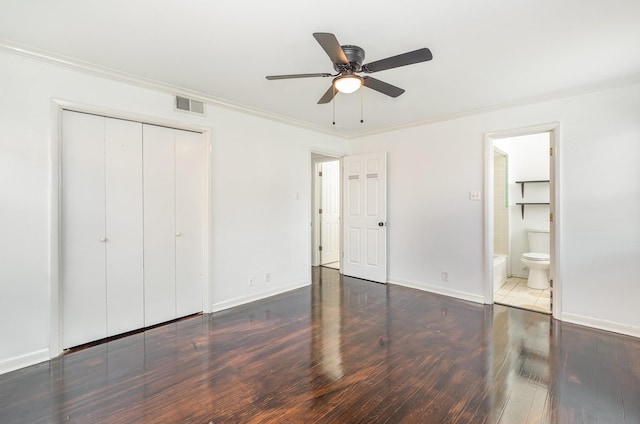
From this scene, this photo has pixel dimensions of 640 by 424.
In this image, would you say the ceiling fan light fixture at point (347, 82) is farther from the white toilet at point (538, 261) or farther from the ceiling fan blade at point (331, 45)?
the white toilet at point (538, 261)

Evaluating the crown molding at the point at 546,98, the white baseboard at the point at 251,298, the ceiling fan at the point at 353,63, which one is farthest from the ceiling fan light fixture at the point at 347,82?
the white baseboard at the point at 251,298

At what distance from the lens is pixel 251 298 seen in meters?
3.97

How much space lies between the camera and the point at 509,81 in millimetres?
2980

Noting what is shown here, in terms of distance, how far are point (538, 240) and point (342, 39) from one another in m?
4.66

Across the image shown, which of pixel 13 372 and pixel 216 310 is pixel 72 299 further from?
pixel 216 310

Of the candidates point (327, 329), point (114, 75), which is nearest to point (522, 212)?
point (327, 329)

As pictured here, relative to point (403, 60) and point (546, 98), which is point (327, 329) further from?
point (546, 98)

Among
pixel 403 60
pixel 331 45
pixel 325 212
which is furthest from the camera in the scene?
pixel 325 212

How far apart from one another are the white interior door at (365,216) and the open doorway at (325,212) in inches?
31.4

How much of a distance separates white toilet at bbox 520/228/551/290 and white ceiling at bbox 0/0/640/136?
2390mm

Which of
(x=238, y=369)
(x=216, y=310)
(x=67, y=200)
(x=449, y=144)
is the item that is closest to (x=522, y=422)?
(x=238, y=369)

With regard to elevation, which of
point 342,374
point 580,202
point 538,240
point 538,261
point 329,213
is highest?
point 580,202

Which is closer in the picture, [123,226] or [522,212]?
[123,226]

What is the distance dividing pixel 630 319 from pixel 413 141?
10.2ft
